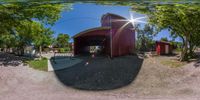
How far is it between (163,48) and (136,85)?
0.42 meters

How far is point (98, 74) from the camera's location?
3043 mm

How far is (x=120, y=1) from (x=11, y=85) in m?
1.18

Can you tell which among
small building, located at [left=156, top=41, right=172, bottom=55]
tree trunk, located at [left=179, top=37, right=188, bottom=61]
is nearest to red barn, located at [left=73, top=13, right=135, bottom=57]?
small building, located at [left=156, top=41, right=172, bottom=55]

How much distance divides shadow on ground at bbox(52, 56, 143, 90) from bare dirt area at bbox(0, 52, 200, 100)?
0.04 m

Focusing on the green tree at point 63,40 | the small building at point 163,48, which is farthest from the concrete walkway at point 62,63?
the small building at point 163,48

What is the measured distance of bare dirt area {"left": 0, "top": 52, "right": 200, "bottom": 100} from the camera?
3068 mm

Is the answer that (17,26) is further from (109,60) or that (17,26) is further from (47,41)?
(109,60)

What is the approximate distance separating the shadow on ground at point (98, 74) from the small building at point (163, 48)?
28cm

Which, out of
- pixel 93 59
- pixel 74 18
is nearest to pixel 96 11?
pixel 74 18

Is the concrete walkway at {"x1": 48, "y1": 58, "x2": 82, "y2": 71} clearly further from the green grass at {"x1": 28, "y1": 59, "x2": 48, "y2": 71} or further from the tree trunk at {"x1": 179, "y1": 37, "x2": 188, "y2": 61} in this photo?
the tree trunk at {"x1": 179, "y1": 37, "x2": 188, "y2": 61}

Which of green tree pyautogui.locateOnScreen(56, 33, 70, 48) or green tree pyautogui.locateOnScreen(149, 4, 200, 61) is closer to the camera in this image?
green tree pyautogui.locateOnScreen(56, 33, 70, 48)

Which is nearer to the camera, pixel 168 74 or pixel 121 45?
pixel 121 45

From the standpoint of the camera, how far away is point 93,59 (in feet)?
10.0

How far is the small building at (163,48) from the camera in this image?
3.14 meters
